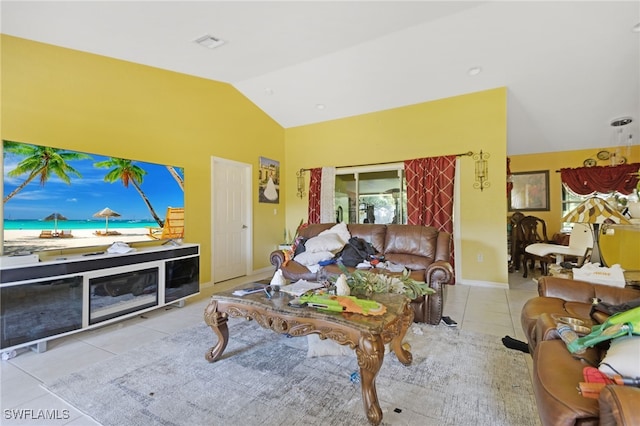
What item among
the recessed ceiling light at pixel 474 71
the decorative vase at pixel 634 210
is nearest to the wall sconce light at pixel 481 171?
the recessed ceiling light at pixel 474 71

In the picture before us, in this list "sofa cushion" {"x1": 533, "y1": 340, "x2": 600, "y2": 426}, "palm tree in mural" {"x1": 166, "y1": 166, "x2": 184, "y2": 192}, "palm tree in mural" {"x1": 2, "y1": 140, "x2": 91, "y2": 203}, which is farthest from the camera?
"palm tree in mural" {"x1": 166, "y1": 166, "x2": 184, "y2": 192}

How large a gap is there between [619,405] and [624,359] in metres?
0.24

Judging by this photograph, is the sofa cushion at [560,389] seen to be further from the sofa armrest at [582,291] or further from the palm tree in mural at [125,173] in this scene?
the palm tree in mural at [125,173]

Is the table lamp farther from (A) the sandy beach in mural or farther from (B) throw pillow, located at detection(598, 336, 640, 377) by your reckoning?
(A) the sandy beach in mural

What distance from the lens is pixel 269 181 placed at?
5.24 metres

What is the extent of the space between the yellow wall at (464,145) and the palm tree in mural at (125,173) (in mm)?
3288

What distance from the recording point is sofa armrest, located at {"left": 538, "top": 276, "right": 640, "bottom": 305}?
1.69 meters

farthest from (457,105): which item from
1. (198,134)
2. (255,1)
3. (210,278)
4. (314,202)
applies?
(210,278)

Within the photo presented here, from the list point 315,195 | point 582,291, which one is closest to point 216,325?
point 582,291

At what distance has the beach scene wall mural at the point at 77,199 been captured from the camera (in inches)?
87.6

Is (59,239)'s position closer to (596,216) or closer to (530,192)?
(596,216)

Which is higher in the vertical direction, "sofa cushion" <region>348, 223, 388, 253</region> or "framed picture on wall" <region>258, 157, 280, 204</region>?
"framed picture on wall" <region>258, 157, 280, 204</region>

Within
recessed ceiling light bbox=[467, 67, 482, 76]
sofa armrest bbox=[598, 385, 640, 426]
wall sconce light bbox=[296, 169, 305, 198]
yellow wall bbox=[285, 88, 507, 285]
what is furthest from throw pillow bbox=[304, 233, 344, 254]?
recessed ceiling light bbox=[467, 67, 482, 76]

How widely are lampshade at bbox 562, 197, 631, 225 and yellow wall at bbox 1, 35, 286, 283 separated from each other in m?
4.10
